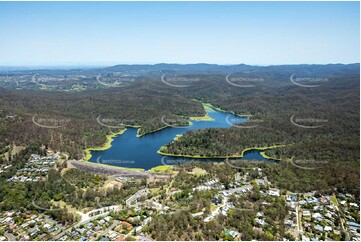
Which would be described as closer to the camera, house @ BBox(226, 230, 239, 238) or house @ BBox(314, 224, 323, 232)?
house @ BBox(226, 230, 239, 238)

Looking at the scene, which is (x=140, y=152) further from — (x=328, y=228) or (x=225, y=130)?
(x=328, y=228)

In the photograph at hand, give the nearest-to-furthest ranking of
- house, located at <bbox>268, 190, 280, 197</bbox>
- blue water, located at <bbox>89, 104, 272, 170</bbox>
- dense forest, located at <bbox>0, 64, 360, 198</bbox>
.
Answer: house, located at <bbox>268, 190, 280, 197</bbox>, dense forest, located at <bbox>0, 64, 360, 198</bbox>, blue water, located at <bbox>89, 104, 272, 170</bbox>

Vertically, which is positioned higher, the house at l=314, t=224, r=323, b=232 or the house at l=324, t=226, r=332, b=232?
the house at l=324, t=226, r=332, b=232

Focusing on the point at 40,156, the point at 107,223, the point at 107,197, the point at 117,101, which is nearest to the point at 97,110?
the point at 117,101

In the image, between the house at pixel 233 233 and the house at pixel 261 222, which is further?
the house at pixel 261 222

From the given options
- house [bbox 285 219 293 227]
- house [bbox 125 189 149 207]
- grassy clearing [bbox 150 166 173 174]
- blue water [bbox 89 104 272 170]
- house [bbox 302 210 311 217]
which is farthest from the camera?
blue water [bbox 89 104 272 170]

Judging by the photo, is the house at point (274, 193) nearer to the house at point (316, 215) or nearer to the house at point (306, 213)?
the house at point (306, 213)

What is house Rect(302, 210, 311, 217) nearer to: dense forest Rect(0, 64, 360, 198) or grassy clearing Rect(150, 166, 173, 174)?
dense forest Rect(0, 64, 360, 198)

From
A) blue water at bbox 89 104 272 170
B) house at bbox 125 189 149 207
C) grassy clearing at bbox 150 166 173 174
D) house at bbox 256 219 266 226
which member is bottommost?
blue water at bbox 89 104 272 170

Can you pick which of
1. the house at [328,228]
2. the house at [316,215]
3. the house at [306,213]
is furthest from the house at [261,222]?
the house at [328,228]

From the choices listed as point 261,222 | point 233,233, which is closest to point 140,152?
point 261,222

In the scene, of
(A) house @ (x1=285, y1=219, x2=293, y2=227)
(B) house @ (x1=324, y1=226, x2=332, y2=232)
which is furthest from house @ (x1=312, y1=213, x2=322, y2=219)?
(A) house @ (x1=285, y1=219, x2=293, y2=227)
